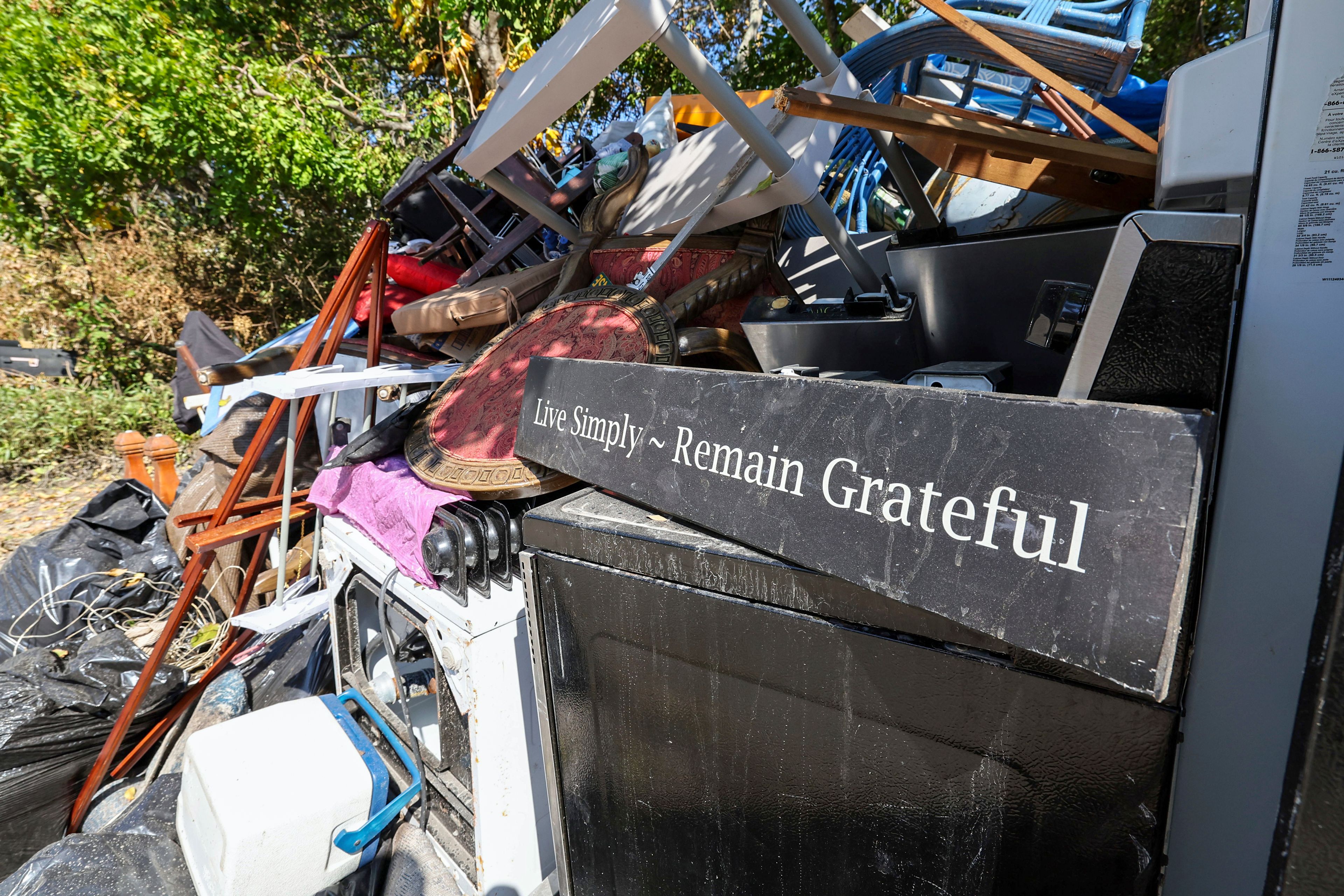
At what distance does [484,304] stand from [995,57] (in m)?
1.90

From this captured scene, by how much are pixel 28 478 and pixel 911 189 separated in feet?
25.6

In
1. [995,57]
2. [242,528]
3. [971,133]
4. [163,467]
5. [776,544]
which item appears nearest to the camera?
[776,544]

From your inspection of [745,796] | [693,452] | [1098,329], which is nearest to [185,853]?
[745,796]

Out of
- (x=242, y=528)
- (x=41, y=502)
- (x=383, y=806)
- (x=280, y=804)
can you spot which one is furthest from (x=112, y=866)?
(x=41, y=502)

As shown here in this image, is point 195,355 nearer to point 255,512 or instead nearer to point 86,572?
point 86,572

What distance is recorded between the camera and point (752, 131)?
1675 mm

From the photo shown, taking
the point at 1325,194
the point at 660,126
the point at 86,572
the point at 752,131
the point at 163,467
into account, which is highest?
the point at 660,126

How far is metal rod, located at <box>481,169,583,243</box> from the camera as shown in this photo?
247cm

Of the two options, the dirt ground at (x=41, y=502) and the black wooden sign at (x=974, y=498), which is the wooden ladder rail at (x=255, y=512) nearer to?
the black wooden sign at (x=974, y=498)

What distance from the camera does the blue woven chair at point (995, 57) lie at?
1431 millimetres

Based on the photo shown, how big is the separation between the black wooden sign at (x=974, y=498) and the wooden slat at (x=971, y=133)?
69cm

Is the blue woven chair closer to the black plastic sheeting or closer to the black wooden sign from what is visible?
the black wooden sign

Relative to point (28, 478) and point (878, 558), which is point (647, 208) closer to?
point (878, 558)

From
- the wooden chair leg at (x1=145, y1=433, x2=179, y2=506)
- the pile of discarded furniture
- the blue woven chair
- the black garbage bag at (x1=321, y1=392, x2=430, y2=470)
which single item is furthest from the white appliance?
the wooden chair leg at (x1=145, y1=433, x2=179, y2=506)
